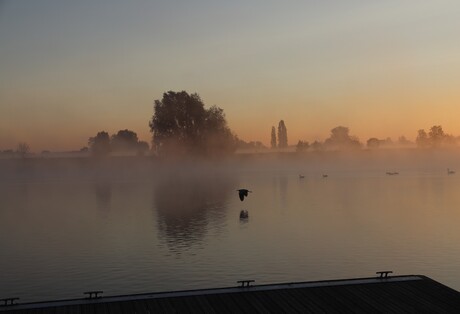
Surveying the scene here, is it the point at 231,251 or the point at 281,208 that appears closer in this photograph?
the point at 231,251

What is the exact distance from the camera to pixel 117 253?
54.3 meters

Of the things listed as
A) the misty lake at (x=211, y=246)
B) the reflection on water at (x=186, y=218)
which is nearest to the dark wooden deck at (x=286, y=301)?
the misty lake at (x=211, y=246)

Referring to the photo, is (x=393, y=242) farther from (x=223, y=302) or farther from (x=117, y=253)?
(x=223, y=302)

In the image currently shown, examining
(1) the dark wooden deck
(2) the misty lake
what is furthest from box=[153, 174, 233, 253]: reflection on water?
(1) the dark wooden deck

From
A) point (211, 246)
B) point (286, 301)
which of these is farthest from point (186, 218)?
point (286, 301)

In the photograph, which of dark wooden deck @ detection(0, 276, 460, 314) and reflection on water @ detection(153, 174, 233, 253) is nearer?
dark wooden deck @ detection(0, 276, 460, 314)

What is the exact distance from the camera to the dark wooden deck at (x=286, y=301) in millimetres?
26203

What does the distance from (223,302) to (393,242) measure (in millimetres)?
38388

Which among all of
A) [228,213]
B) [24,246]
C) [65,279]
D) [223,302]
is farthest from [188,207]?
[223,302]

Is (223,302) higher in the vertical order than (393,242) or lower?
higher

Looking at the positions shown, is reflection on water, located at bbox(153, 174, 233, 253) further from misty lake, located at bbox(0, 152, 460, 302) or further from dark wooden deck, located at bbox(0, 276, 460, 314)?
dark wooden deck, located at bbox(0, 276, 460, 314)

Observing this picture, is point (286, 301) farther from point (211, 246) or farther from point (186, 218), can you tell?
point (186, 218)

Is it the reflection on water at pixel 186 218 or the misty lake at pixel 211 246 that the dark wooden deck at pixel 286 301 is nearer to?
the misty lake at pixel 211 246

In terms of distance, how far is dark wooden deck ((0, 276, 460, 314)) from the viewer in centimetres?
2620
